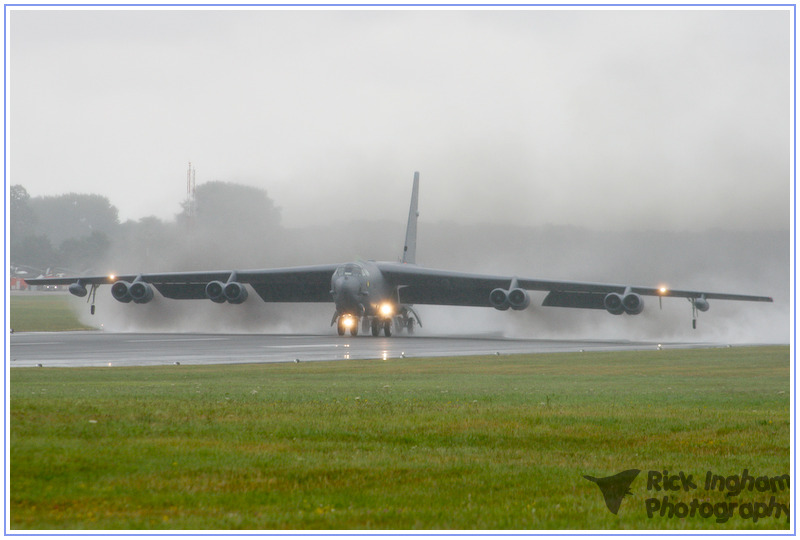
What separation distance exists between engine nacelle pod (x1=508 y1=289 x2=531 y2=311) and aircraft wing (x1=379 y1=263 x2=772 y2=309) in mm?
1490

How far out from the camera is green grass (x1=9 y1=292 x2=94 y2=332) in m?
67.2

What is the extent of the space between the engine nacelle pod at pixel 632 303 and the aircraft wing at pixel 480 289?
1.47 feet

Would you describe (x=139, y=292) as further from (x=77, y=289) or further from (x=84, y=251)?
(x=84, y=251)

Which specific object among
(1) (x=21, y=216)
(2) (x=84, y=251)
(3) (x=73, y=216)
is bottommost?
(2) (x=84, y=251)

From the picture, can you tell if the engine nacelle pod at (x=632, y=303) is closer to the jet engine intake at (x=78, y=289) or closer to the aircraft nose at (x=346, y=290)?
the aircraft nose at (x=346, y=290)

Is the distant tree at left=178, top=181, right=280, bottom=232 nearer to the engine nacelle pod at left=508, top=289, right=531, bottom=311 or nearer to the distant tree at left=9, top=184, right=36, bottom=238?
the distant tree at left=9, top=184, right=36, bottom=238

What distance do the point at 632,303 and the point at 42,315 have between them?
52.0 metres

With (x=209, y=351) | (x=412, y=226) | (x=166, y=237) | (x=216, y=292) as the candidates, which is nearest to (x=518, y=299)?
(x=412, y=226)

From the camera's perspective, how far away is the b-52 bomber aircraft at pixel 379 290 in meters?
51.2

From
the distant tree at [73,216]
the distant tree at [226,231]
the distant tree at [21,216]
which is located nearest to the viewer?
the distant tree at [21,216]

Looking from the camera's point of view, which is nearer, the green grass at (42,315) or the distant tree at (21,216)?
the distant tree at (21,216)

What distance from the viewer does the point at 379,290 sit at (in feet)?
174

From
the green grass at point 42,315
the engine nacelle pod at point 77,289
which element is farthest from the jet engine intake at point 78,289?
the green grass at point 42,315

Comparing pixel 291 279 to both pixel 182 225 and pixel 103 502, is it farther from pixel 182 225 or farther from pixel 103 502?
pixel 103 502
